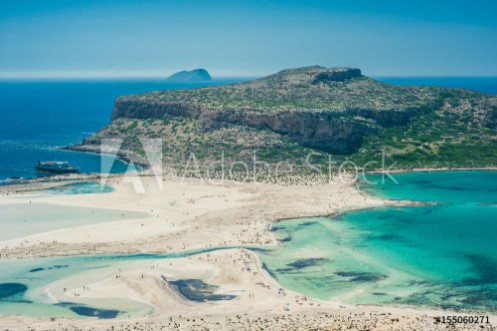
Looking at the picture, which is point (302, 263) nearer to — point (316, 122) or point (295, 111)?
point (316, 122)

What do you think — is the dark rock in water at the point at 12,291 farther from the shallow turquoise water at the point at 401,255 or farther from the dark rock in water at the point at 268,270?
the shallow turquoise water at the point at 401,255

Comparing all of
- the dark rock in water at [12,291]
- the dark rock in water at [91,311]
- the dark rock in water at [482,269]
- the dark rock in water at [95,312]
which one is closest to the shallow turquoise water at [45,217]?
the dark rock in water at [12,291]

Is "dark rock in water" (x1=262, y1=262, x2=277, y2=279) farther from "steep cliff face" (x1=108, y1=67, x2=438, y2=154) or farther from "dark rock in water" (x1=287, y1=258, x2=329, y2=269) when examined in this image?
"steep cliff face" (x1=108, y1=67, x2=438, y2=154)

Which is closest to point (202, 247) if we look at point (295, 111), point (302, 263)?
point (302, 263)

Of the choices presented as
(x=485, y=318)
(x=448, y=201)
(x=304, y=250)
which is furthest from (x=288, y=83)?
(x=485, y=318)

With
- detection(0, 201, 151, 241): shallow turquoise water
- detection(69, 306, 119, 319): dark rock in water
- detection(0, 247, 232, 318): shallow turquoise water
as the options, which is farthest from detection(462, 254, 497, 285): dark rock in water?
detection(0, 201, 151, 241): shallow turquoise water

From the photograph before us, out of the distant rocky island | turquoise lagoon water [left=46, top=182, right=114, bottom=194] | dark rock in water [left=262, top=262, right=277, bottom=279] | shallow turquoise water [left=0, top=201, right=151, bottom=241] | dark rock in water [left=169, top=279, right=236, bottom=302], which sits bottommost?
dark rock in water [left=169, top=279, right=236, bottom=302]
